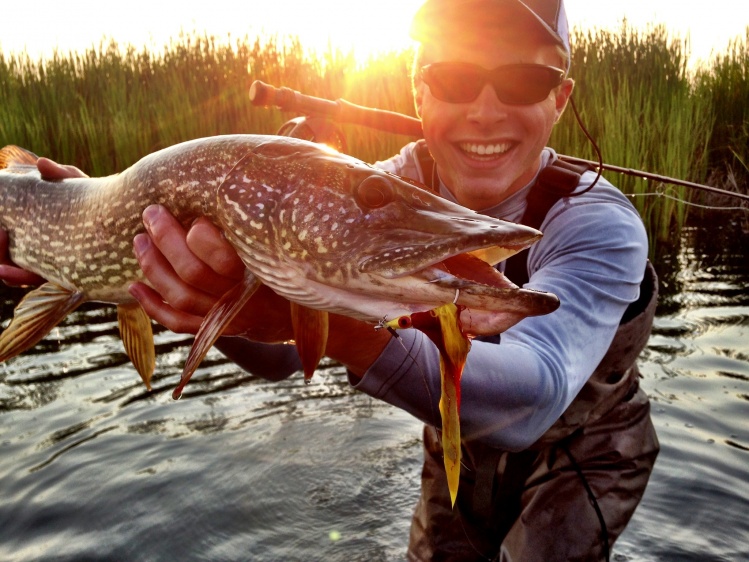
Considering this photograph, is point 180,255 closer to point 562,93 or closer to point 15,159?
point 15,159

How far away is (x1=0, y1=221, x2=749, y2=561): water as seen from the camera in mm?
2793

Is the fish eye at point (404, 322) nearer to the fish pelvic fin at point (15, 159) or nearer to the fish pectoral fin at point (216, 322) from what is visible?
the fish pectoral fin at point (216, 322)

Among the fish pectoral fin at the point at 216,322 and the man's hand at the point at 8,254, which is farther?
the man's hand at the point at 8,254

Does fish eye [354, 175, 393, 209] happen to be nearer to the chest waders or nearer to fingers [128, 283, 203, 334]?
fingers [128, 283, 203, 334]

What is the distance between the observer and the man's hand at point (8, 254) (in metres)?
2.32

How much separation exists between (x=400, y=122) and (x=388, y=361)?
1.84 metres

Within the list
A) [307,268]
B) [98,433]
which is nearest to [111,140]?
[98,433]

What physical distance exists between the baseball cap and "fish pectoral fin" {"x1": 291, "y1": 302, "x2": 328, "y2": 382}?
147cm

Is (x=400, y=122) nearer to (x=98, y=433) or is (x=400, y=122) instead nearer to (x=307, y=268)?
(x=307, y=268)

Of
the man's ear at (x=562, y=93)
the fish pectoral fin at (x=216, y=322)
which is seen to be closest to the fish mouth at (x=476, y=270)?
the fish pectoral fin at (x=216, y=322)

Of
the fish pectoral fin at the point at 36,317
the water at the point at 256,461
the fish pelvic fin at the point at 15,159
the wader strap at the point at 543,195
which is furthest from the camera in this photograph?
the water at the point at 256,461

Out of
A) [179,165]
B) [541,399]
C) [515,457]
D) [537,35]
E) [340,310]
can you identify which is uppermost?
[537,35]

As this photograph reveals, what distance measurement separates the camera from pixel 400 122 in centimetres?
322

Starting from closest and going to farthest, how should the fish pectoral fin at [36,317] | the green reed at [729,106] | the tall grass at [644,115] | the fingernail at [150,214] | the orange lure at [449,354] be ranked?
the orange lure at [449,354], the fingernail at [150,214], the fish pectoral fin at [36,317], the tall grass at [644,115], the green reed at [729,106]
